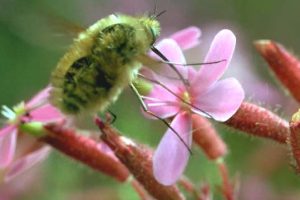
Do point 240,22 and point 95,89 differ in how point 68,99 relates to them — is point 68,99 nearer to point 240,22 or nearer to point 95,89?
point 95,89

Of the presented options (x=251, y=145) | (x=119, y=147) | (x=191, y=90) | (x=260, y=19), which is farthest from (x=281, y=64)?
(x=260, y=19)

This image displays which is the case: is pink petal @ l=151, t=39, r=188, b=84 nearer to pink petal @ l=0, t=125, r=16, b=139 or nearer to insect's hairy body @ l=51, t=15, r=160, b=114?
insect's hairy body @ l=51, t=15, r=160, b=114

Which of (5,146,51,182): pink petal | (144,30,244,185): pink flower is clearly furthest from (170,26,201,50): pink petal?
(5,146,51,182): pink petal

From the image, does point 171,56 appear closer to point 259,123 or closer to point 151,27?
point 151,27

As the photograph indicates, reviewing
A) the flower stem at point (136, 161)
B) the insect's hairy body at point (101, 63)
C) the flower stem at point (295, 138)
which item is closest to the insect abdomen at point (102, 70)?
the insect's hairy body at point (101, 63)

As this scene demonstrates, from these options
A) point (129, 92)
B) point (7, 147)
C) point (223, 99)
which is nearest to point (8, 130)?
Result: point (7, 147)

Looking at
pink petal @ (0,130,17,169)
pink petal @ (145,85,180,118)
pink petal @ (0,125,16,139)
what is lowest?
pink petal @ (145,85,180,118)

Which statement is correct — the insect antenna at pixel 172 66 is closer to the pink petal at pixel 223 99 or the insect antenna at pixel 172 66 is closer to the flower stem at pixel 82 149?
the pink petal at pixel 223 99
